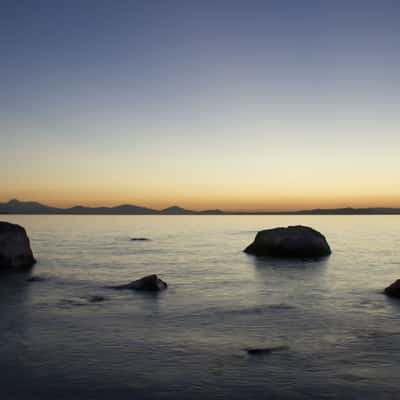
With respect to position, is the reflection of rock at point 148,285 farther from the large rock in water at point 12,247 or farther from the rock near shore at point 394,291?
the rock near shore at point 394,291

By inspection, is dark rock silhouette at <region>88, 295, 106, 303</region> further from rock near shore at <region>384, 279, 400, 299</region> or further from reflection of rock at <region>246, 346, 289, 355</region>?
rock near shore at <region>384, 279, 400, 299</region>

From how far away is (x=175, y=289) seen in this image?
23.4 meters

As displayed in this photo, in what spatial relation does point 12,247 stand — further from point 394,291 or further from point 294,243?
point 394,291

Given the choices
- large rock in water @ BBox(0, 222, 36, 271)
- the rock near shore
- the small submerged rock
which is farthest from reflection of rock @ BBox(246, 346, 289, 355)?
large rock in water @ BBox(0, 222, 36, 271)

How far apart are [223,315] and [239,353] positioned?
5098 mm

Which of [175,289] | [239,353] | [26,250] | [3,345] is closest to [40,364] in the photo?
[3,345]

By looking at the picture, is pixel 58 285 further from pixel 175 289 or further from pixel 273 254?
pixel 273 254

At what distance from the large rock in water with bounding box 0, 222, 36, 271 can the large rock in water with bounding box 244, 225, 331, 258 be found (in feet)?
69.4

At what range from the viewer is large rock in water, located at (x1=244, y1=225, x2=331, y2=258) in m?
37.9

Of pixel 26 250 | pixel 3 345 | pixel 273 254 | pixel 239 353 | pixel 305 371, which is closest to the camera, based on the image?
pixel 305 371

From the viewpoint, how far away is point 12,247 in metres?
30.5

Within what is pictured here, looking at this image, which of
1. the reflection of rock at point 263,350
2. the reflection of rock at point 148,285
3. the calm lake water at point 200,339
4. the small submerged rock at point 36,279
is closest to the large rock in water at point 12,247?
the calm lake water at point 200,339

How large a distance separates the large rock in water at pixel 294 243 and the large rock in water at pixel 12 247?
69.4 feet

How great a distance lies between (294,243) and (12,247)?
22.9 m
